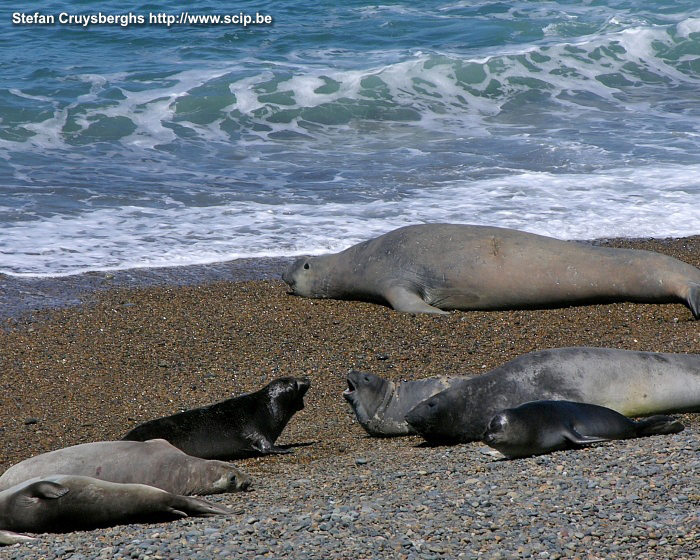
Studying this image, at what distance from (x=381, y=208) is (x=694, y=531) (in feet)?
24.9

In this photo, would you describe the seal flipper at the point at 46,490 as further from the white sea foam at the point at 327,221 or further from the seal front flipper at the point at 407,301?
the white sea foam at the point at 327,221

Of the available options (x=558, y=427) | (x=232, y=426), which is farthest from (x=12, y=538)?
(x=558, y=427)

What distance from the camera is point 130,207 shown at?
1076 cm

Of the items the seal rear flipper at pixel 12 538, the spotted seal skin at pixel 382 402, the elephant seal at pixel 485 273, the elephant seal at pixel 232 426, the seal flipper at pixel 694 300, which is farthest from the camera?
the elephant seal at pixel 485 273

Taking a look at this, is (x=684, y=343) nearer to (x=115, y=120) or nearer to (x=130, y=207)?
(x=130, y=207)

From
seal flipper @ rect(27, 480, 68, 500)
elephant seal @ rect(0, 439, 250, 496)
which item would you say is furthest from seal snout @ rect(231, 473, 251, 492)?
seal flipper @ rect(27, 480, 68, 500)

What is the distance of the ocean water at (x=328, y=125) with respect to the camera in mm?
10195

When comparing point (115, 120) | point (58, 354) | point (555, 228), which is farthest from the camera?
point (115, 120)

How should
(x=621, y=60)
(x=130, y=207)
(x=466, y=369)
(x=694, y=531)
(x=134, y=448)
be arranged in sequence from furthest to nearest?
(x=621, y=60) < (x=130, y=207) < (x=466, y=369) < (x=134, y=448) < (x=694, y=531)

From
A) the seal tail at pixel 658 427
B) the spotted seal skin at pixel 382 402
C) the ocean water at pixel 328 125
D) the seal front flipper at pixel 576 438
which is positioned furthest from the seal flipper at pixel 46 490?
the ocean water at pixel 328 125

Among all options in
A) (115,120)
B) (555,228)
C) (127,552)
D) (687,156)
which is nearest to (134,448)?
(127,552)

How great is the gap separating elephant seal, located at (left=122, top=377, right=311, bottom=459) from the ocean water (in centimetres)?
379

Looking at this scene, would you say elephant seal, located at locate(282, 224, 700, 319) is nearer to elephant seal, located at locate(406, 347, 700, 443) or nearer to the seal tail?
elephant seal, located at locate(406, 347, 700, 443)

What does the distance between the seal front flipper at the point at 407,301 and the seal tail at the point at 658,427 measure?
2.89m
